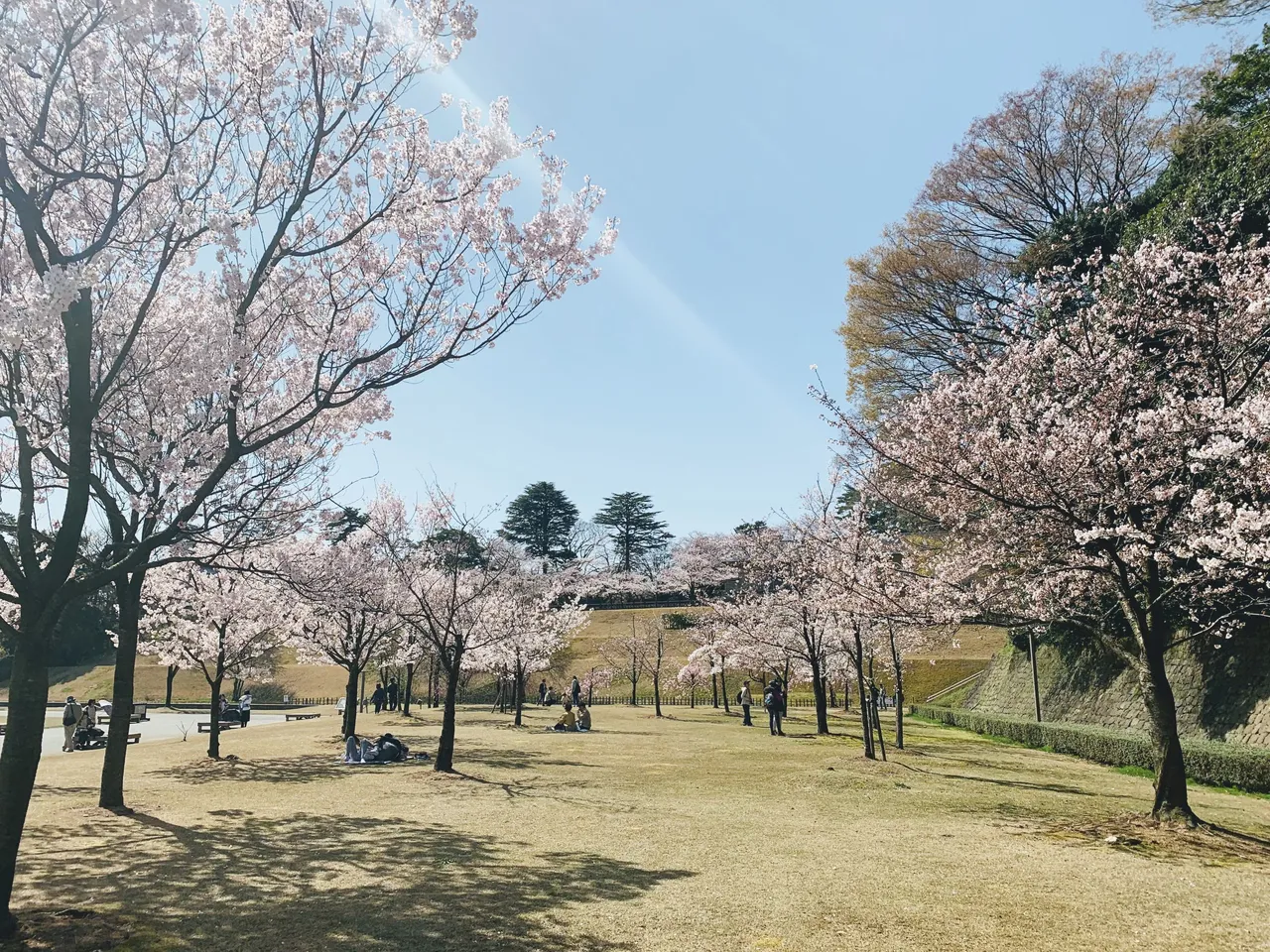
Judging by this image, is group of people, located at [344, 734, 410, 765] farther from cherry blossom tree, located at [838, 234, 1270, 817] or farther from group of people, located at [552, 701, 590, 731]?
cherry blossom tree, located at [838, 234, 1270, 817]

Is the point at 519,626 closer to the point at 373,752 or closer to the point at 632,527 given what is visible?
the point at 373,752

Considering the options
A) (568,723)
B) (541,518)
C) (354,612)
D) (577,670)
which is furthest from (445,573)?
(541,518)

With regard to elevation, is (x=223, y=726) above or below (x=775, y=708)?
below

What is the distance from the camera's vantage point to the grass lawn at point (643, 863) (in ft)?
19.5

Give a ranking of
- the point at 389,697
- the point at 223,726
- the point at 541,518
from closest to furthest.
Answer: the point at 223,726, the point at 389,697, the point at 541,518

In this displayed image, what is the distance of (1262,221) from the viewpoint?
16.4 metres

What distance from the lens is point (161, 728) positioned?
105 feet

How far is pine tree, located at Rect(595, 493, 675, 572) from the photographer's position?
8875 centimetres

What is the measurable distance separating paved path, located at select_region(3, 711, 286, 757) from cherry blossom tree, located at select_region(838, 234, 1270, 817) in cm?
2143

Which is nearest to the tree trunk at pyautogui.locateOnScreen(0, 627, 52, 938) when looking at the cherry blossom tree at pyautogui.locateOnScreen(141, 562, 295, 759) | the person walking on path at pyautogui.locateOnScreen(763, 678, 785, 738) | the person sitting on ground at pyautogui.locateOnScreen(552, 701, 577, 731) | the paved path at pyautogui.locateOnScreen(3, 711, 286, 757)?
the cherry blossom tree at pyautogui.locateOnScreen(141, 562, 295, 759)

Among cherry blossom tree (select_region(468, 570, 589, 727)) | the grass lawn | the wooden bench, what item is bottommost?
the wooden bench

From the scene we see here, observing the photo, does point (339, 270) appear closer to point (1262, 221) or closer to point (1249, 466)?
point (1249, 466)

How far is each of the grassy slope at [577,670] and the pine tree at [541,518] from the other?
16673mm

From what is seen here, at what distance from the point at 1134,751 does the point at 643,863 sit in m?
14.3
